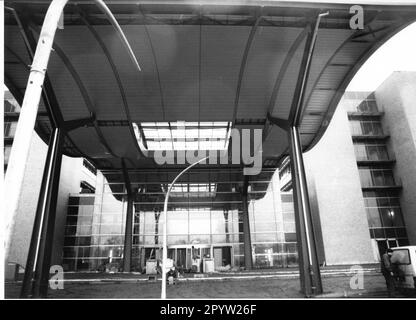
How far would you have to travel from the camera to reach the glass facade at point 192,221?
94.5ft

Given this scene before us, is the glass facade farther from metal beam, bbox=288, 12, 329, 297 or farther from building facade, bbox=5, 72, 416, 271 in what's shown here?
metal beam, bbox=288, 12, 329, 297

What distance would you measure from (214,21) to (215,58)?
8.67ft

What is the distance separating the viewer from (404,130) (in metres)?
36.4

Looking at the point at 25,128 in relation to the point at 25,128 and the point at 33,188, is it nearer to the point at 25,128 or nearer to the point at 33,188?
the point at 25,128

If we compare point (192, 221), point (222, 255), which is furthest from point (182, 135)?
point (222, 255)

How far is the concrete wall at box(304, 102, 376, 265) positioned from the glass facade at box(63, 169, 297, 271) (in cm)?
433

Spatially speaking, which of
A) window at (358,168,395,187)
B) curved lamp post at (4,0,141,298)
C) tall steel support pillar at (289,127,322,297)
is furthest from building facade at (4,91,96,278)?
window at (358,168,395,187)

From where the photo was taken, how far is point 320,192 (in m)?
31.9

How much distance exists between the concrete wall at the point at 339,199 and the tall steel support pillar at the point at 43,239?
2637 cm

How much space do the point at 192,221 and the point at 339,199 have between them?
53.1 ft

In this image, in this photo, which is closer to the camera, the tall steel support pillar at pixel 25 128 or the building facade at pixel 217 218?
the tall steel support pillar at pixel 25 128

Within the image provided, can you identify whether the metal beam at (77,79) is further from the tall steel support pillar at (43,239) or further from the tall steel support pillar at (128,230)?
the tall steel support pillar at (128,230)

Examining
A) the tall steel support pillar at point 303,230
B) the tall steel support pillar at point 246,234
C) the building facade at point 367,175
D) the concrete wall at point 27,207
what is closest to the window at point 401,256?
the tall steel support pillar at point 303,230
